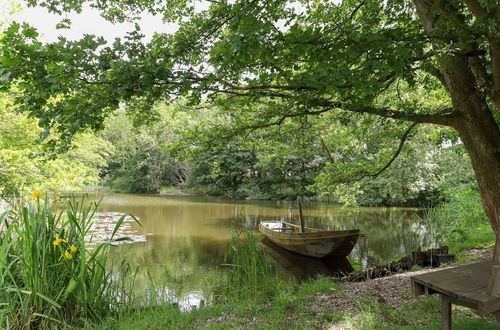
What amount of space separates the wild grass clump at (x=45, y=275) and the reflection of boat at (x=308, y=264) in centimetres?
616

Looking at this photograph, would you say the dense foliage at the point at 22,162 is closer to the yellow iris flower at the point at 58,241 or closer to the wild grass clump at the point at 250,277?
the wild grass clump at the point at 250,277

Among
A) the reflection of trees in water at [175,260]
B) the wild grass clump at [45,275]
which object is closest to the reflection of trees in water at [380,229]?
the reflection of trees in water at [175,260]

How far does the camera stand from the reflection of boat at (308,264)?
9.38 metres

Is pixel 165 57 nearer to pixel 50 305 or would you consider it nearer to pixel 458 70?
pixel 50 305

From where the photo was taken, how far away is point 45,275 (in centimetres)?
357

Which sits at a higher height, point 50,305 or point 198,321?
point 50,305

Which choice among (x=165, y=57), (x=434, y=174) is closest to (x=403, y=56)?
(x=165, y=57)

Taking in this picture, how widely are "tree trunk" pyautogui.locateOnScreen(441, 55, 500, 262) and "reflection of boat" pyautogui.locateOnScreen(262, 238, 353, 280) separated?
5.09 metres

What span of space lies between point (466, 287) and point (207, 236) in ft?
40.1

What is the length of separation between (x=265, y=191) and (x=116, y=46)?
30.1 m

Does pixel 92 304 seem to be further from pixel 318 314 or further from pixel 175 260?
pixel 175 260

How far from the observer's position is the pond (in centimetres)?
950

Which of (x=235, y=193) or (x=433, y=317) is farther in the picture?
(x=235, y=193)

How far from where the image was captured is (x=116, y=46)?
3.70 meters
